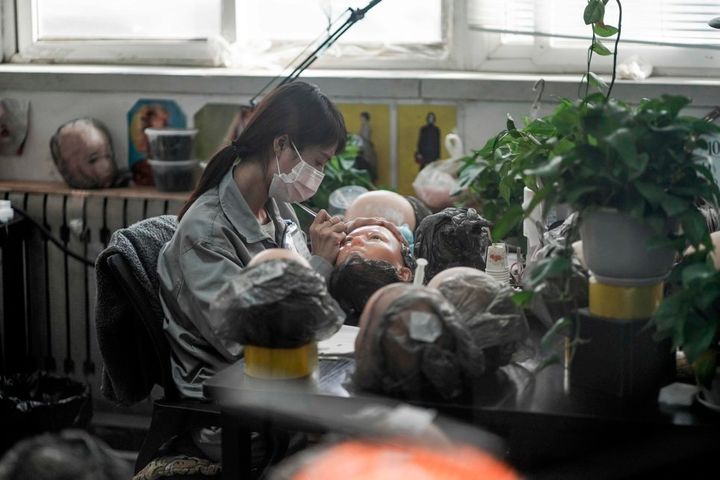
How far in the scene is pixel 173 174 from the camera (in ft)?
13.0

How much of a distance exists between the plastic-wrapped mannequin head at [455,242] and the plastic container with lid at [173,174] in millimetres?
1666

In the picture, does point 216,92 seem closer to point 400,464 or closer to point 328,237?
point 328,237

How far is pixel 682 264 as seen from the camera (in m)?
1.63

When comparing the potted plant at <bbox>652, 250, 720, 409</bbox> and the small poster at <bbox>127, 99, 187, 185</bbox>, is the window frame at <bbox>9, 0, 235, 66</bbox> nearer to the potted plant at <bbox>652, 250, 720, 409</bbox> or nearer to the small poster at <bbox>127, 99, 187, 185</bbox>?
the small poster at <bbox>127, 99, 187, 185</bbox>

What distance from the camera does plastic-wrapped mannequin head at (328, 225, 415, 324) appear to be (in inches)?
92.0

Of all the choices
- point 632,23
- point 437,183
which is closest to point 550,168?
point 437,183

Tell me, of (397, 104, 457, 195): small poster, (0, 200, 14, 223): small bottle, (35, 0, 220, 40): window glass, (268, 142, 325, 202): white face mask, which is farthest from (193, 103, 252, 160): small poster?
(268, 142, 325, 202): white face mask

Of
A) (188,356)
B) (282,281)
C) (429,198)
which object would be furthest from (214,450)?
(429,198)

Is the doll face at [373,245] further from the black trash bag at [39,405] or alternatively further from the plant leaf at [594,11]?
the black trash bag at [39,405]

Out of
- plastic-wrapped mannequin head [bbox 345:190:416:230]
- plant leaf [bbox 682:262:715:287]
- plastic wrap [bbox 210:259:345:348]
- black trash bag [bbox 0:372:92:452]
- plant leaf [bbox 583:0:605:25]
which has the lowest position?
black trash bag [bbox 0:372:92:452]

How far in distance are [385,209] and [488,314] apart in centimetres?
127

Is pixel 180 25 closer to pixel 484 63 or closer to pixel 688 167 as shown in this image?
Result: pixel 484 63

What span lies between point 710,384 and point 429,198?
2076 mm

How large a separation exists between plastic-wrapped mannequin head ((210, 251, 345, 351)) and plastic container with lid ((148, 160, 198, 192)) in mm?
2333
